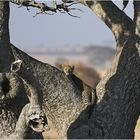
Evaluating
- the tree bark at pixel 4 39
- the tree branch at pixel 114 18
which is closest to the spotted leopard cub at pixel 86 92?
the tree branch at pixel 114 18

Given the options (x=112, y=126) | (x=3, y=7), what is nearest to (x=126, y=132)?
(x=112, y=126)

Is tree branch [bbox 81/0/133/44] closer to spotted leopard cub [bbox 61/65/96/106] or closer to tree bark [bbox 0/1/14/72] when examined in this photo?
spotted leopard cub [bbox 61/65/96/106]

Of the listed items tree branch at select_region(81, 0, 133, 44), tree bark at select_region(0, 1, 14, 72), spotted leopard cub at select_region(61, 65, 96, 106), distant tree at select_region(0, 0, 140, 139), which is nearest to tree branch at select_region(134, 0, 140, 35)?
distant tree at select_region(0, 0, 140, 139)

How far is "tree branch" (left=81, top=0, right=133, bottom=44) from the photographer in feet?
25.4

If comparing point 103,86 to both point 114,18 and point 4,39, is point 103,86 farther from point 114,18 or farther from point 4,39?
point 4,39

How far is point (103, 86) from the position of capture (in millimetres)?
7832

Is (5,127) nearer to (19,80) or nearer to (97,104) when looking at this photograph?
(19,80)

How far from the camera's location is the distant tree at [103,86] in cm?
761

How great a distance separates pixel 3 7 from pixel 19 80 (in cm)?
122

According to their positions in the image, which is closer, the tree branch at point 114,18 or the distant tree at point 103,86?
the distant tree at point 103,86

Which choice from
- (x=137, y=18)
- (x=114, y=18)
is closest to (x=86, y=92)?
(x=114, y=18)

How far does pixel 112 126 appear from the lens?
301 inches

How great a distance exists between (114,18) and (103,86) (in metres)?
0.87

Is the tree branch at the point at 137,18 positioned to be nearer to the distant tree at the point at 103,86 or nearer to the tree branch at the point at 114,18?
the distant tree at the point at 103,86
